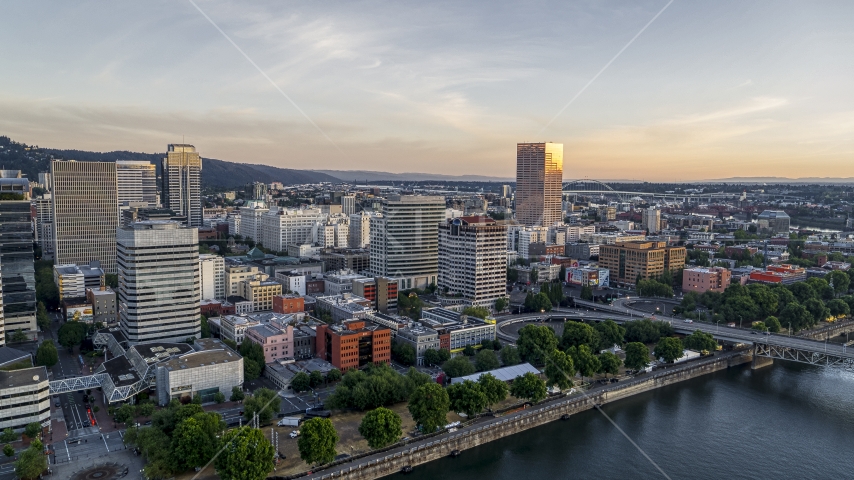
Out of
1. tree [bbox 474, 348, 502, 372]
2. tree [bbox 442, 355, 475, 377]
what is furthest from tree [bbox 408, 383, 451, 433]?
tree [bbox 474, 348, 502, 372]

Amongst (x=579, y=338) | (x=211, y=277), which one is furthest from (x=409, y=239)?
(x=579, y=338)

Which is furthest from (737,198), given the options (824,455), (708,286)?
(824,455)

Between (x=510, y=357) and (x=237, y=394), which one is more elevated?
(x=510, y=357)

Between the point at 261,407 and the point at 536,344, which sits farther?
the point at 536,344

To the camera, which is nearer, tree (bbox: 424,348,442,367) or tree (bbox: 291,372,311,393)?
tree (bbox: 291,372,311,393)

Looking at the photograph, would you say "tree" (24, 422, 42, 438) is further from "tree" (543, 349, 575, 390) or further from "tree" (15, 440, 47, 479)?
"tree" (543, 349, 575, 390)

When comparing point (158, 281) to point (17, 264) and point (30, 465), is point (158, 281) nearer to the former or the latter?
point (17, 264)

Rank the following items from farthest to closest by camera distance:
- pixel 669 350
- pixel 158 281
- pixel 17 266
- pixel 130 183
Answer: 1. pixel 130 183
2. pixel 17 266
3. pixel 669 350
4. pixel 158 281
